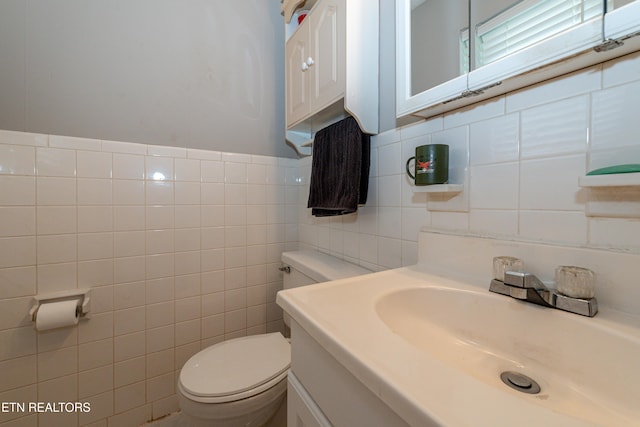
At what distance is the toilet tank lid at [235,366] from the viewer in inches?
33.9

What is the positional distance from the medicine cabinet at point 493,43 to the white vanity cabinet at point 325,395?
0.70 m

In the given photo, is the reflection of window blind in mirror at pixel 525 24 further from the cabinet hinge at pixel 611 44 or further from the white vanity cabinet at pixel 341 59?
the white vanity cabinet at pixel 341 59

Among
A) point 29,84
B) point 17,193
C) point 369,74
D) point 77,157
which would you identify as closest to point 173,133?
point 77,157

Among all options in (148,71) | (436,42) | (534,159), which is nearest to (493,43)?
(436,42)

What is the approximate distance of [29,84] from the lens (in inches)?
38.9

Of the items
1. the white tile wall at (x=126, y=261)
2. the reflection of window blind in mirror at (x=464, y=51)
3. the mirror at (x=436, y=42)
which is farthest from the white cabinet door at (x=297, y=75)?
the reflection of window blind in mirror at (x=464, y=51)

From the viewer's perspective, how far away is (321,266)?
110cm

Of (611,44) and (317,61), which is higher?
(317,61)

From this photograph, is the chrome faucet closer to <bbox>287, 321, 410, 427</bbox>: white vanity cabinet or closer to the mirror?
<bbox>287, 321, 410, 427</bbox>: white vanity cabinet

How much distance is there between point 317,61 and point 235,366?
128cm

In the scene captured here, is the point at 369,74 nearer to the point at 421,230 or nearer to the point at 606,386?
the point at 421,230

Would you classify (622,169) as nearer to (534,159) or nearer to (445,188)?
(534,159)

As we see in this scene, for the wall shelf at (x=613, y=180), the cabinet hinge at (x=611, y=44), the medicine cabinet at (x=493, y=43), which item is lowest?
the wall shelf at (x=613, y=180)

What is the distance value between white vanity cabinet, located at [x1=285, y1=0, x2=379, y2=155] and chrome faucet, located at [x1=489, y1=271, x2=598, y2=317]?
0.69m
